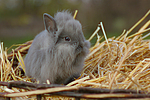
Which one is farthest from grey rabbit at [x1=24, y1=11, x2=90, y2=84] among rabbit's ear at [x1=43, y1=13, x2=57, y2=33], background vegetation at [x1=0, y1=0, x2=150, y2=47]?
background vegetation at [x1=0, y1=0, x2=150, y2=47]

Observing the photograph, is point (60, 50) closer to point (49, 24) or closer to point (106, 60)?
point (49, 24)

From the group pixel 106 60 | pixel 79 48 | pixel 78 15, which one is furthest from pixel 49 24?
pixel 78 15

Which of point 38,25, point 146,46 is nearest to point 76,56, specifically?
point 146,46

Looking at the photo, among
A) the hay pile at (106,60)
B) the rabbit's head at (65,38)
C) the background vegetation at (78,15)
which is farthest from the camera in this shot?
the background vegetation at (78,15)

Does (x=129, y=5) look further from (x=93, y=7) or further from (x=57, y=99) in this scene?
(x=57, y=99)

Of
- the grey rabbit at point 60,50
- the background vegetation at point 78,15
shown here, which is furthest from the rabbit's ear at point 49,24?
the background vegetation at point 78,15

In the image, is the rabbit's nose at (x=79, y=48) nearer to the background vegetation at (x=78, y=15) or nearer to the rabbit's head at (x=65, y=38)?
the rabbit's head at (x=65, y=38)
